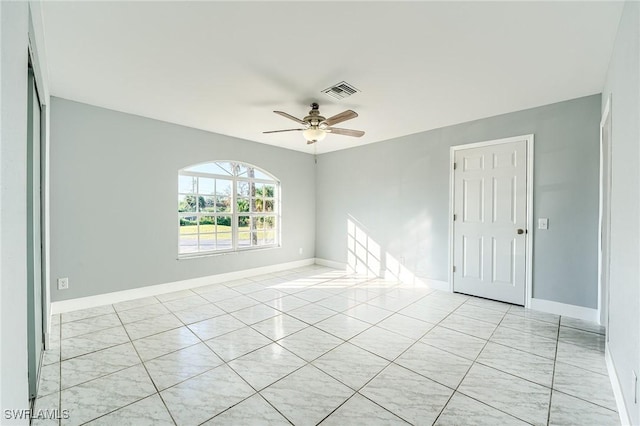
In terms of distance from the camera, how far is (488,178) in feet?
13.1

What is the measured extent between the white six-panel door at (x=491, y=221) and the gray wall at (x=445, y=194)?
0.51 ft

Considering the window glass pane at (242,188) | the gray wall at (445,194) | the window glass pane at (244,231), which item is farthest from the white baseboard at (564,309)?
the window glass pane at (242,188)

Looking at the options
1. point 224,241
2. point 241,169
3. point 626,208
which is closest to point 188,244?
point 224,241

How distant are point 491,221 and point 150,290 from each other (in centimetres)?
506

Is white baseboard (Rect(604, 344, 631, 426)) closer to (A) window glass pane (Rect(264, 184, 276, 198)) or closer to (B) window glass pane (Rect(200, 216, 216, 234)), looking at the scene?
(B) window glass pane (Rect(200, 216, 216, 234))

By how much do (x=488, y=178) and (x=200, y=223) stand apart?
4.59m

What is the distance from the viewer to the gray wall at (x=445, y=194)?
Answer: 3.28 m

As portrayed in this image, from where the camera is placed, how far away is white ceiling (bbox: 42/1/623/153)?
1.94m

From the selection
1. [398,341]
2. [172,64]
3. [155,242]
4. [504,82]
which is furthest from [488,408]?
[155,242]

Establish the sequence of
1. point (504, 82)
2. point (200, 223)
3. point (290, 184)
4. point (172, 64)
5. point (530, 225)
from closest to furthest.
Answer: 1. point (172, 64)
2. point (504, 82)
3. point (530, 225)
4. point (200, 223)
5. point (290, 184)

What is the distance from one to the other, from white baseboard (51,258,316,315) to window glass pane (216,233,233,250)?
1.56 ft

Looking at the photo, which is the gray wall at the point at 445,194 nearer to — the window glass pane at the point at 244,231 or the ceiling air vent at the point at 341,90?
the window glass pane at the point at 244,231

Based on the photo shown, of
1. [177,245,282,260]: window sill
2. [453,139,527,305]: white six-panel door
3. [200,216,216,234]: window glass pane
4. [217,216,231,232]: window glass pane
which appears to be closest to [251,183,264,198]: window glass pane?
[217,216,231,232]: window glass pane

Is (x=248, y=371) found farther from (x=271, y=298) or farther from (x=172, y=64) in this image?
(x=172, y=64)
